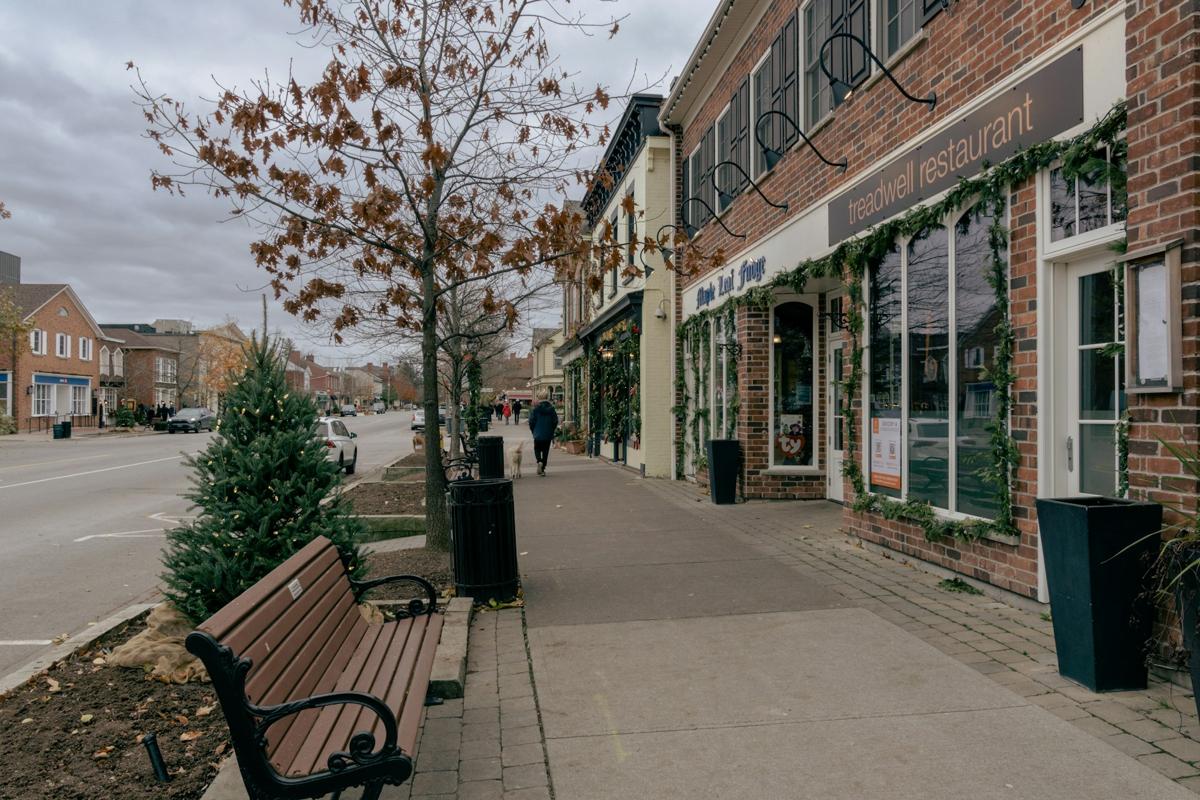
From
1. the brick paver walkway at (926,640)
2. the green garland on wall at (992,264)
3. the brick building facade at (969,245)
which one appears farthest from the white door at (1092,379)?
the brick paver walkway at (926,640)

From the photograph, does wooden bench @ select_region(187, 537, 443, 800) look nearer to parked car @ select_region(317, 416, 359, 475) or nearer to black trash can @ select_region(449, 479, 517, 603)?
black trash can @ select_region(449, 479, 517, 603)

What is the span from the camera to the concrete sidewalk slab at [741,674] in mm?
4137

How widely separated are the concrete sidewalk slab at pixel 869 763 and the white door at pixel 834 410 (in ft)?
24.5

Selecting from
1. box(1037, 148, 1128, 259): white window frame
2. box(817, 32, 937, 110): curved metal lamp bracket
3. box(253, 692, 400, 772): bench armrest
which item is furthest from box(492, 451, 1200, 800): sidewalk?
box(817, 32, 937, 110): curved metal lamp bracket

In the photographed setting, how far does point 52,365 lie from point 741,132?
5193 centimetres

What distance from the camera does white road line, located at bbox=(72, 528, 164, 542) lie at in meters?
10.7

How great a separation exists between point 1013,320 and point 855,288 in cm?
262

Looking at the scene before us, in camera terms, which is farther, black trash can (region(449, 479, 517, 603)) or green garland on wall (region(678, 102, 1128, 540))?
black trash can (region(449, 479, 517, 603))

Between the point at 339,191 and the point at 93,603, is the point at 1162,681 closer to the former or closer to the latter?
the point at 339,191

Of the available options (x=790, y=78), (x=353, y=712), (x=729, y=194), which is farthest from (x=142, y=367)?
(x=353, y=712)

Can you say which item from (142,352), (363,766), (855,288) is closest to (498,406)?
(142,352)

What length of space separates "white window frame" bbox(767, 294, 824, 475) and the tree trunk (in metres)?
5.37

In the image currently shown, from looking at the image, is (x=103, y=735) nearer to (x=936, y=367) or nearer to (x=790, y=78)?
(x=936, y=367)

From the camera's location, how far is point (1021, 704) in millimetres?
4121
